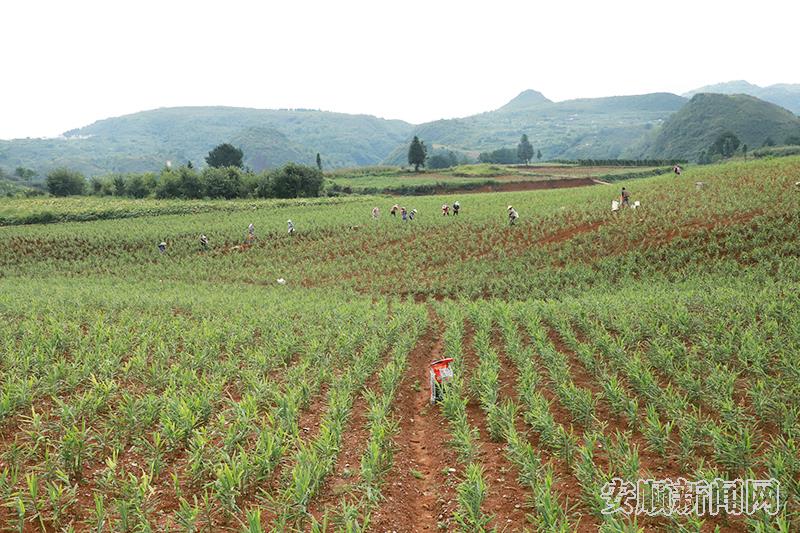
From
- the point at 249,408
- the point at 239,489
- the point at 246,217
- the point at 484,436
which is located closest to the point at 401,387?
the point at 484,436

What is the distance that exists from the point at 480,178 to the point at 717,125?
127 metres

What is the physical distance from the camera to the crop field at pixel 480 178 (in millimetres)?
73062

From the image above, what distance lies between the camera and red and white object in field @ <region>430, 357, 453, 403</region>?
7818 millimetres

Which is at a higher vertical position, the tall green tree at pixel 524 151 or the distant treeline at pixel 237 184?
the tall green tree at pixel 524 151

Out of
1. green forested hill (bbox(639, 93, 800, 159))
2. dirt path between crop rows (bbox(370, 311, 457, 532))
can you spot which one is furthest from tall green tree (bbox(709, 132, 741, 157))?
dirt path between crop rows (bbox(370, 311, 457, 532))

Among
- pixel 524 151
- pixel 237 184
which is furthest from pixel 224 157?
pixel 524 151

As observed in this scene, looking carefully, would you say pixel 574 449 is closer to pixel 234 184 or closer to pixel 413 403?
pixel 413 403

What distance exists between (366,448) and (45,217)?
55.1 m

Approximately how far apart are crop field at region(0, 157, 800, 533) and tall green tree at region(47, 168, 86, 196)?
66.9m

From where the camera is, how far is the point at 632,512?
15.9 ft

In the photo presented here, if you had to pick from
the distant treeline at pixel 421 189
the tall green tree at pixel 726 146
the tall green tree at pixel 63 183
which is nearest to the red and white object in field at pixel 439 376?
the distant treeline at pixel 421 189

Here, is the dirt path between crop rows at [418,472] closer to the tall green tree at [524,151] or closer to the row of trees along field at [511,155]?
the row of trees along field at [511,155]

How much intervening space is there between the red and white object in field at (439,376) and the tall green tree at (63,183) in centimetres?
8777

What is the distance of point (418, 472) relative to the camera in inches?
242
